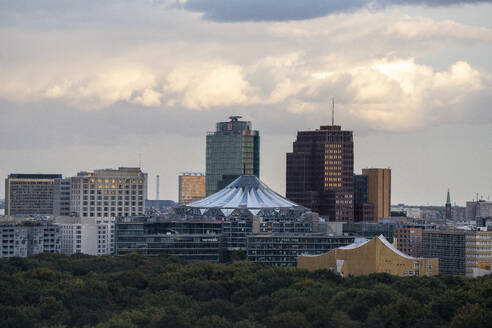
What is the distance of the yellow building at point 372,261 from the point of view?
166 m

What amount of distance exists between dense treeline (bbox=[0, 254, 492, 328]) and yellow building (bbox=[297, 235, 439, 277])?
7.43 metres

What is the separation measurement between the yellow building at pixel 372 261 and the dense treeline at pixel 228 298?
Result: 7.43 m

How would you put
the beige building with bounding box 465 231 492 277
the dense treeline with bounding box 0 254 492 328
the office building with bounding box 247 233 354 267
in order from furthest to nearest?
the office building with bounding box 247 233 354 267 < the beige building with bounding box 465 231 492 277 < the dense treeline with bounding box 0 254 492 328

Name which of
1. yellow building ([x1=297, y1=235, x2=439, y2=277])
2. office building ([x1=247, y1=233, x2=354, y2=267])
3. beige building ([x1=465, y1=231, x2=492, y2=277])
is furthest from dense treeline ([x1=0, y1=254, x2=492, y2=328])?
beige building ([x1=465, y1=231, x2=492, y2=277])

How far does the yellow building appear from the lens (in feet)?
546

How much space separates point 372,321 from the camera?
11819cm

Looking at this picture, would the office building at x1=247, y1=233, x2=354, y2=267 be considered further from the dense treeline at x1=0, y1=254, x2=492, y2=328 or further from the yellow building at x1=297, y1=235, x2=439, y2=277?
the yellow building at x1=297, y1=235, x2=439, y2=277

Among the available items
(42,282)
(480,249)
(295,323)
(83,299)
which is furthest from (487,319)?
(480,249)

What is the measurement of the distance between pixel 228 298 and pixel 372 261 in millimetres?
27718

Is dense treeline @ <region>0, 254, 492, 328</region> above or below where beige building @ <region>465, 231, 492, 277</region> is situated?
below

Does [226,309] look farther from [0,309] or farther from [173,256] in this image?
[173,256]

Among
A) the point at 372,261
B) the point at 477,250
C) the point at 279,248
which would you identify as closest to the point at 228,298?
the point at 372,261

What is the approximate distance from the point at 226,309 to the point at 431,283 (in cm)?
3051

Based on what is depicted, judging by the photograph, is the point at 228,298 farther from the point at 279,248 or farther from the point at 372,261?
the point at 279,248
